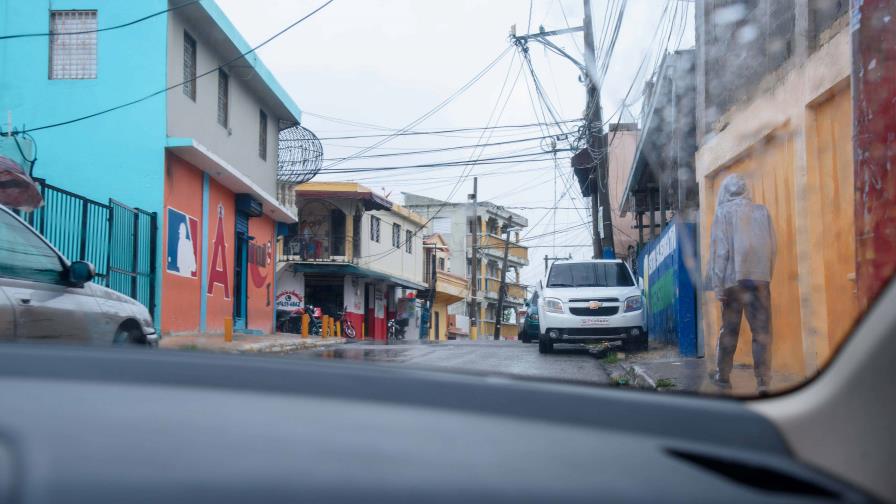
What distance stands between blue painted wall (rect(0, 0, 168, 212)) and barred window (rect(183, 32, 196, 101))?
1.04 metres

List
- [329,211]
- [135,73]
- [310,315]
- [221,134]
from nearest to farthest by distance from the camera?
[135,73] → [221,134] → [310,315] → [329,211]

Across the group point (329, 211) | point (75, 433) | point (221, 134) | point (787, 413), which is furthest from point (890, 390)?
point (329, 211)

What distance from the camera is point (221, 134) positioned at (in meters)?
17.3

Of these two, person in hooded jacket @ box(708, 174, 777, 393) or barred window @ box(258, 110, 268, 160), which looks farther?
barred window @ box(258, 110, 268, 160)

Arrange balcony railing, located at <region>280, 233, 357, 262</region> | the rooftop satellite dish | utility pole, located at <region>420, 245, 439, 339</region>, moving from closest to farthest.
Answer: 1. the rooftop satellite dish
2. balcony railing, located at <region>280, 233, 357, 262</region>
3. utility pole, located at <region>420, 245, 439, 339</region>

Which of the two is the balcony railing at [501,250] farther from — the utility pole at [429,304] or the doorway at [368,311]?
the doorway at [368,311]

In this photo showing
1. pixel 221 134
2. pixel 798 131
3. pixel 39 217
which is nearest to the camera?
pixel 798 131

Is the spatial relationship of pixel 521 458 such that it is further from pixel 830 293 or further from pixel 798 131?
pixel 798 131

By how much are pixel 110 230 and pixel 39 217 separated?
5.47 ft

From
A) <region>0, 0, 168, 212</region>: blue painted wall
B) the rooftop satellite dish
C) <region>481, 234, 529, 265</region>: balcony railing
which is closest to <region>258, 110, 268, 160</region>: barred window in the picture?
the rooftop satellite dish

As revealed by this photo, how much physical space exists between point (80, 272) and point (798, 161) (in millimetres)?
6038

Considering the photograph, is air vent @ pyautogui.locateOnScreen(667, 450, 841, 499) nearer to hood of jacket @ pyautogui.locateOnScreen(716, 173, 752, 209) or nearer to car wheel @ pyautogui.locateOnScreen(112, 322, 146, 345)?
car wheel @ pyautogui.locateOnScreen(112, 322, 146, 345)

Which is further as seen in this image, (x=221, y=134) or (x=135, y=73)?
(x=221, y=134)

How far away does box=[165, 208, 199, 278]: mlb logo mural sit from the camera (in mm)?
14805
